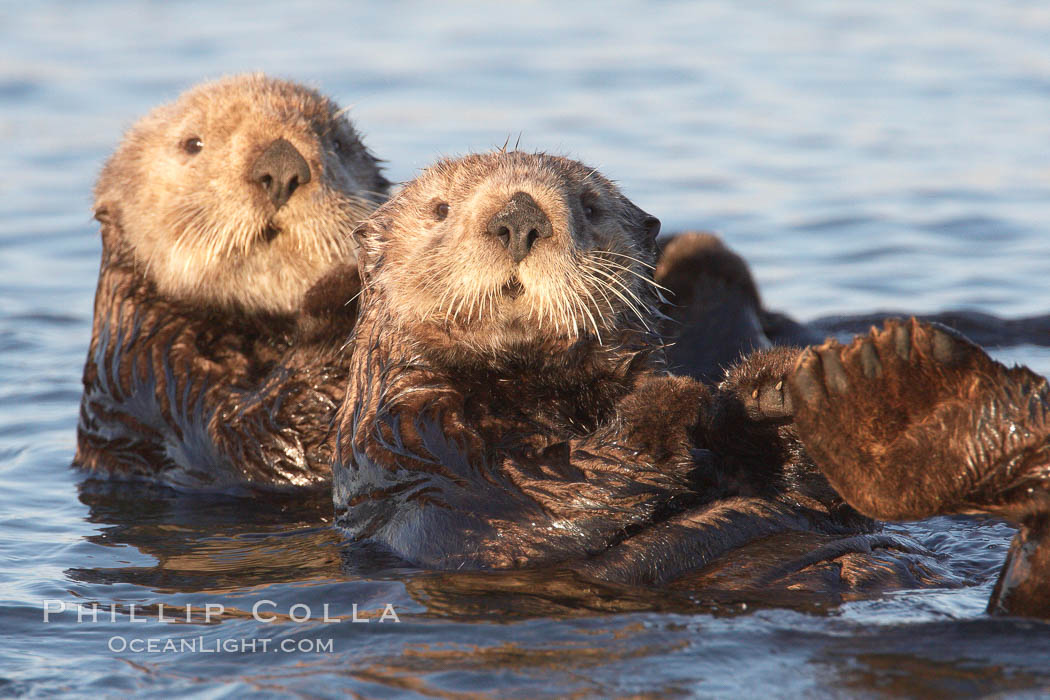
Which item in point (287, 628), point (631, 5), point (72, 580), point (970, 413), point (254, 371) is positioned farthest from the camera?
point (631, 5)

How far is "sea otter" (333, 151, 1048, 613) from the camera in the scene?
406 cm

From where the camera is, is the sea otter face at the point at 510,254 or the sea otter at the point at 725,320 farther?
the sea otter at the point at 725,320

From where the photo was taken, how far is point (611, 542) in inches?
165

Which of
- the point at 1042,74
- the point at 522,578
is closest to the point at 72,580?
the point at 522,578

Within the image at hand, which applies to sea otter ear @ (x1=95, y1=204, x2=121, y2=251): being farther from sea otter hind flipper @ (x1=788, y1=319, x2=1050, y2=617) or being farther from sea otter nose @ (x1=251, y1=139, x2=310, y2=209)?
sea otter hind flipper @ (x1=788, y1=319, x2=1050, y2=617)

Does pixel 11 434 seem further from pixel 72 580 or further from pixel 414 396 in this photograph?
pixel 414 396

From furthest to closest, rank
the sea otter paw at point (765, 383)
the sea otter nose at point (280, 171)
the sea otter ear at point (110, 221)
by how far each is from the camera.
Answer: the sea otter ear at point (110, 221) → the sea otter nose at point (280, 171) → the sea otter paw at point (765, 383)

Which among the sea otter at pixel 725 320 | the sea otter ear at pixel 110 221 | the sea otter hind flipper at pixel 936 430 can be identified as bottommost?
the sea otter hind flipper at pixel 936 430

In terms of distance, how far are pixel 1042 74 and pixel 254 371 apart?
9.57 m

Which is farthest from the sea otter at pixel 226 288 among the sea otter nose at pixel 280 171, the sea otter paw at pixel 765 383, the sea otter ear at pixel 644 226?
the sea otter paw at pixel 765 383

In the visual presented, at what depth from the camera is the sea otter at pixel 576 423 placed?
4.06m

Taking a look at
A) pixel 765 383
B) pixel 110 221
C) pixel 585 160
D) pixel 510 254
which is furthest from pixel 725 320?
pixel 585 160

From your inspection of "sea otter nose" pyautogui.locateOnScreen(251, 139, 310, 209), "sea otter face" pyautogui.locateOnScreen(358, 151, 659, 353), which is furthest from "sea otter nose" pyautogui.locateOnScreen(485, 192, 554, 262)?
"sea otter nose" pyautogui.locateOnScreen(251, 139, 310, 209)

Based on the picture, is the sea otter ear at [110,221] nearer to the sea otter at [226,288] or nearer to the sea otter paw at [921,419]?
the sea otter at [226,288]
